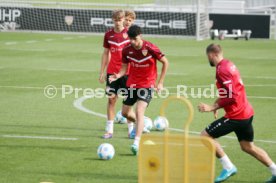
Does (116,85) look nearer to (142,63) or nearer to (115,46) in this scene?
(115,46)

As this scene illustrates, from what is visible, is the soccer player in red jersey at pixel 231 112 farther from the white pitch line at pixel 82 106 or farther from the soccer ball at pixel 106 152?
the white pitch line at pixel 82 106

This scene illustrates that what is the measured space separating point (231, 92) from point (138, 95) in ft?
10.4

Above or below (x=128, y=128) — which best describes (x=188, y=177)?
above

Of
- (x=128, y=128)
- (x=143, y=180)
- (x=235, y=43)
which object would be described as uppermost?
(x=143, y=180)

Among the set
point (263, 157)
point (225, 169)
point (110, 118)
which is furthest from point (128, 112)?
point (263, 157)

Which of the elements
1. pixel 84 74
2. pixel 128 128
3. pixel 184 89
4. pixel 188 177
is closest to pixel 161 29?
pixel 84 74

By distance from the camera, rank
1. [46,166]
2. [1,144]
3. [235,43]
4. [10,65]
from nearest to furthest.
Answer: [46,166]
[1,144]
[10,65]
[235,43]

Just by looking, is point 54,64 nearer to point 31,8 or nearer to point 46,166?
point 31,8

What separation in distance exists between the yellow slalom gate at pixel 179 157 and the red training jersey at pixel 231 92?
1.97 metres

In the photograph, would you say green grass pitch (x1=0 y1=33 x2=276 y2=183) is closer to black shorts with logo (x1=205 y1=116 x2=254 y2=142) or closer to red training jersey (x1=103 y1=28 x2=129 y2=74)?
black shorts with logo (x1=205 y1=116 x2=254 y2=142)

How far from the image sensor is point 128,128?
620 inches

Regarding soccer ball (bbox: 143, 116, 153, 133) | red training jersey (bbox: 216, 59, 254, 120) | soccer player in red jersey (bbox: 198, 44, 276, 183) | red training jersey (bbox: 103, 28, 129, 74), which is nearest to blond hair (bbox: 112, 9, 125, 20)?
red training jersey (bbox: 103, 28, 129, 74)

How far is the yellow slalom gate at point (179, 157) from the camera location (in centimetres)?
941

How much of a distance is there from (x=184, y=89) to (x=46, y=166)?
1103 cm
